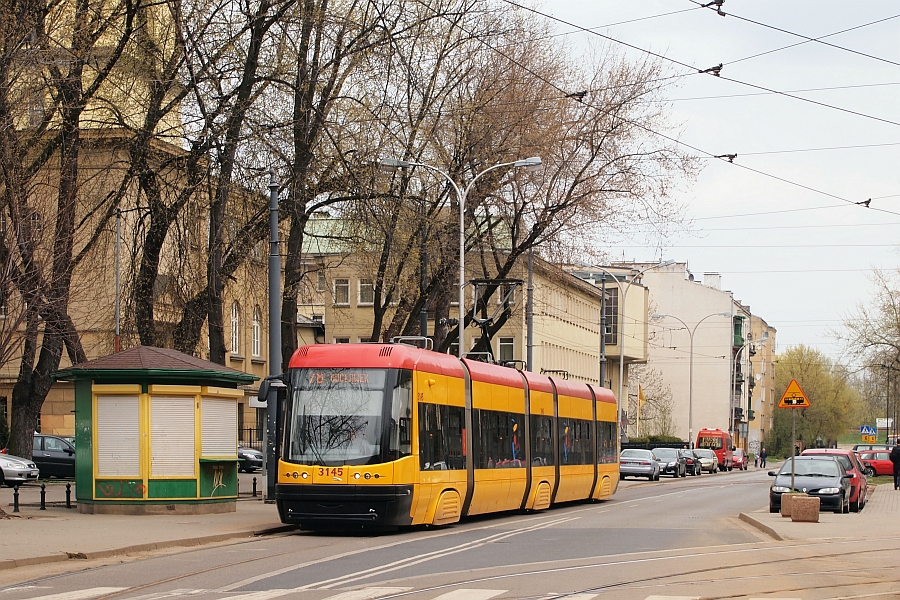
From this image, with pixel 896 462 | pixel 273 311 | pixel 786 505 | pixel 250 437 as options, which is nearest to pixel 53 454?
pixel 273 311

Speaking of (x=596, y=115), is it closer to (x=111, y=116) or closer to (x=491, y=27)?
(x=491, y=27)

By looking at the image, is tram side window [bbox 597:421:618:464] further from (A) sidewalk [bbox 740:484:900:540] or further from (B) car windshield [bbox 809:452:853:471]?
(B) car windshield [bbox 809:452:853:471]

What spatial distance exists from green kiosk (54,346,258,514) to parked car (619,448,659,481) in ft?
112

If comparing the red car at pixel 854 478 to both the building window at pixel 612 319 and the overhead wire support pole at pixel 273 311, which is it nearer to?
the overhead wire support pole at pixel 273 311

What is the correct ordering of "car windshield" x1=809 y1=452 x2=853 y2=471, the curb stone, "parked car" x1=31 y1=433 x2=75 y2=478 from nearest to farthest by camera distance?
the curb stone → "car windshield" x1=809 y1=452 x2=853 y2=471 → "parked car" x1=31 y1=433 x2=75 y2=478

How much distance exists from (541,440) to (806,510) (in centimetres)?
581

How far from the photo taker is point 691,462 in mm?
67375

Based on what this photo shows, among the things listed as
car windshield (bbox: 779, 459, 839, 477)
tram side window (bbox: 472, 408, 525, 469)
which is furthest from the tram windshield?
car windshield (bbox: 779, 459, 839, 477)

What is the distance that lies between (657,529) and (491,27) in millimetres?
17355

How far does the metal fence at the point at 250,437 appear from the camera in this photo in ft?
200

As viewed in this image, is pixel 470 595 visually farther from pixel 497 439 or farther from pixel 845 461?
pixel 845 461

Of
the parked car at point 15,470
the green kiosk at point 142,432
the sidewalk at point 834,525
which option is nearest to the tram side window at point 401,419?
the green kiosk at point 142,432

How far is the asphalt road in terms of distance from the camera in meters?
12.8

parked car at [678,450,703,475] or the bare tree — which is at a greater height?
the bare tree
